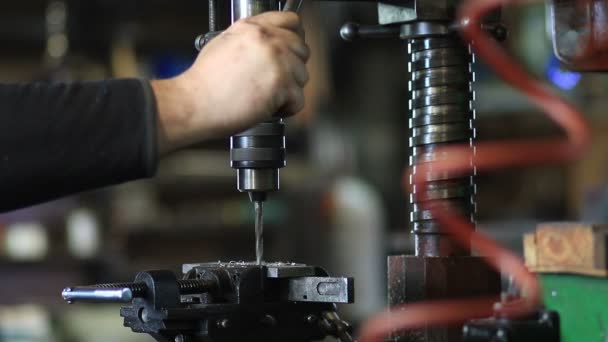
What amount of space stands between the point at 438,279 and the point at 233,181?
3.89 metres

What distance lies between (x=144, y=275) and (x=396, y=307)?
0.93ft

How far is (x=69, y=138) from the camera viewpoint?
0.82 m

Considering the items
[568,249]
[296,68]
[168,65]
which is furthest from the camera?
[168,65]

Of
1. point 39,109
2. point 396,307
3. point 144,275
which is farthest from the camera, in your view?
point 396,307

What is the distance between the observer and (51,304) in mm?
4410

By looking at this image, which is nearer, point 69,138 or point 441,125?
point 69,138

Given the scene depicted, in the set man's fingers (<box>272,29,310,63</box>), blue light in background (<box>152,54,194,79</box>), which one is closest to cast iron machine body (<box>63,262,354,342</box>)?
man's fingers (<box>272,29,310,63</box>)

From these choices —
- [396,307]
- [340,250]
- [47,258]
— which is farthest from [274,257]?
[396,307]

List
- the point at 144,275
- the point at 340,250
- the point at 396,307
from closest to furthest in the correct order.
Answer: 1. the point at 144,275
2. the point at 396,307
3. the point at 340,250

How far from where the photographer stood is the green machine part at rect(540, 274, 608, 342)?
101 cm

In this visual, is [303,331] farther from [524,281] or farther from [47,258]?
[47,258]

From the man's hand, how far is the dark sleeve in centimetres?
3

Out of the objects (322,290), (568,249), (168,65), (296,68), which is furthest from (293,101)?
(168,65)

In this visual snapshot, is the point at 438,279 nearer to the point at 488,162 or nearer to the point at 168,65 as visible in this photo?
the point at 488,162
